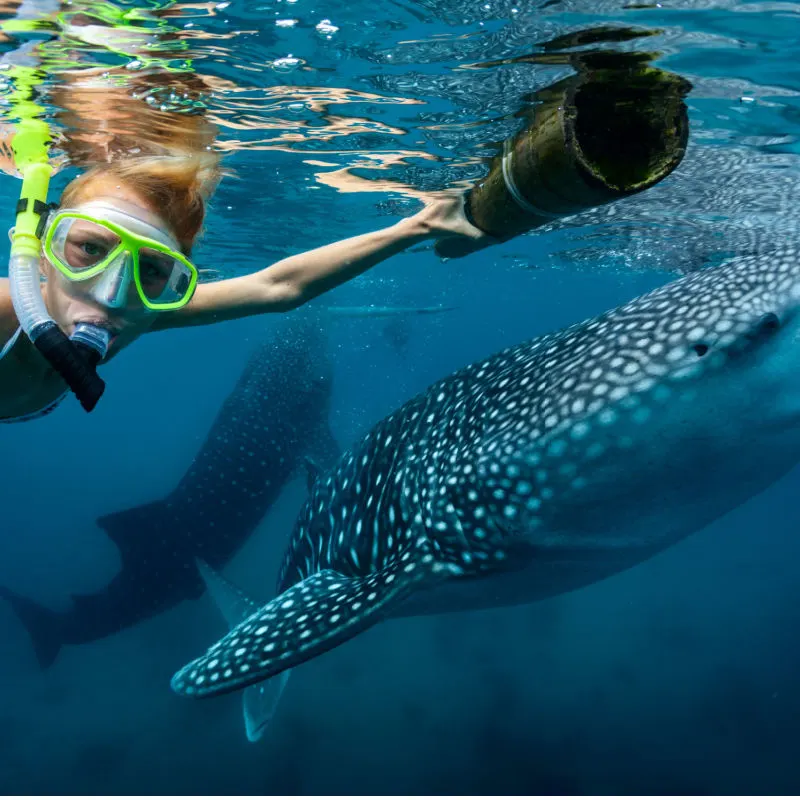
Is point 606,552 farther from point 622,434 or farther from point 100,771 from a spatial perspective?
point 100,771

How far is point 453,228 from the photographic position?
11.4ft

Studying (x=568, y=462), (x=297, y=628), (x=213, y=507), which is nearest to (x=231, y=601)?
(x=213, y=507)

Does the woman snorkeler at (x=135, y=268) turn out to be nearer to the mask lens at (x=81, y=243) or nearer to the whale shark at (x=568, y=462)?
the mask lens at (x=81, y=243)

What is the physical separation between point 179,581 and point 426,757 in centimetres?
399

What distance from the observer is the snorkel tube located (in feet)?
7.80

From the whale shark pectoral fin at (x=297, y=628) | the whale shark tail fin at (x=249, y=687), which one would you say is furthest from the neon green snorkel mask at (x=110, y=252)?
the whale shark tail fin at (x=249, y=687)

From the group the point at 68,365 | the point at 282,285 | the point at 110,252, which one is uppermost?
the point at 110,252

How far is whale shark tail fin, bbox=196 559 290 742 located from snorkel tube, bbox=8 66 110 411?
4052 millimetres

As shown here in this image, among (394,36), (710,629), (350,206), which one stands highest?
(394,36)

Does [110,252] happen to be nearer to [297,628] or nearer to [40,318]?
[40,318]

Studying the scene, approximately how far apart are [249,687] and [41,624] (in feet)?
14.1

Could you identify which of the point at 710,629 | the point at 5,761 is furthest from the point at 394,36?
the point at 710,629

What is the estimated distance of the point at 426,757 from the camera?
299 inches

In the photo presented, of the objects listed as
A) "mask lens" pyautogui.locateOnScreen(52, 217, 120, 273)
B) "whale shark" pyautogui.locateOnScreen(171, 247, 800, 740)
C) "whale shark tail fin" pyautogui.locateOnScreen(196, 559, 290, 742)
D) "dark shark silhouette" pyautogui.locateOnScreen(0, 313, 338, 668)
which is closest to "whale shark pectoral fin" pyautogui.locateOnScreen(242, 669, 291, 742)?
"whale shark tail fin" pyautogui.locateOnScreen(196, 559, 290, 742)
